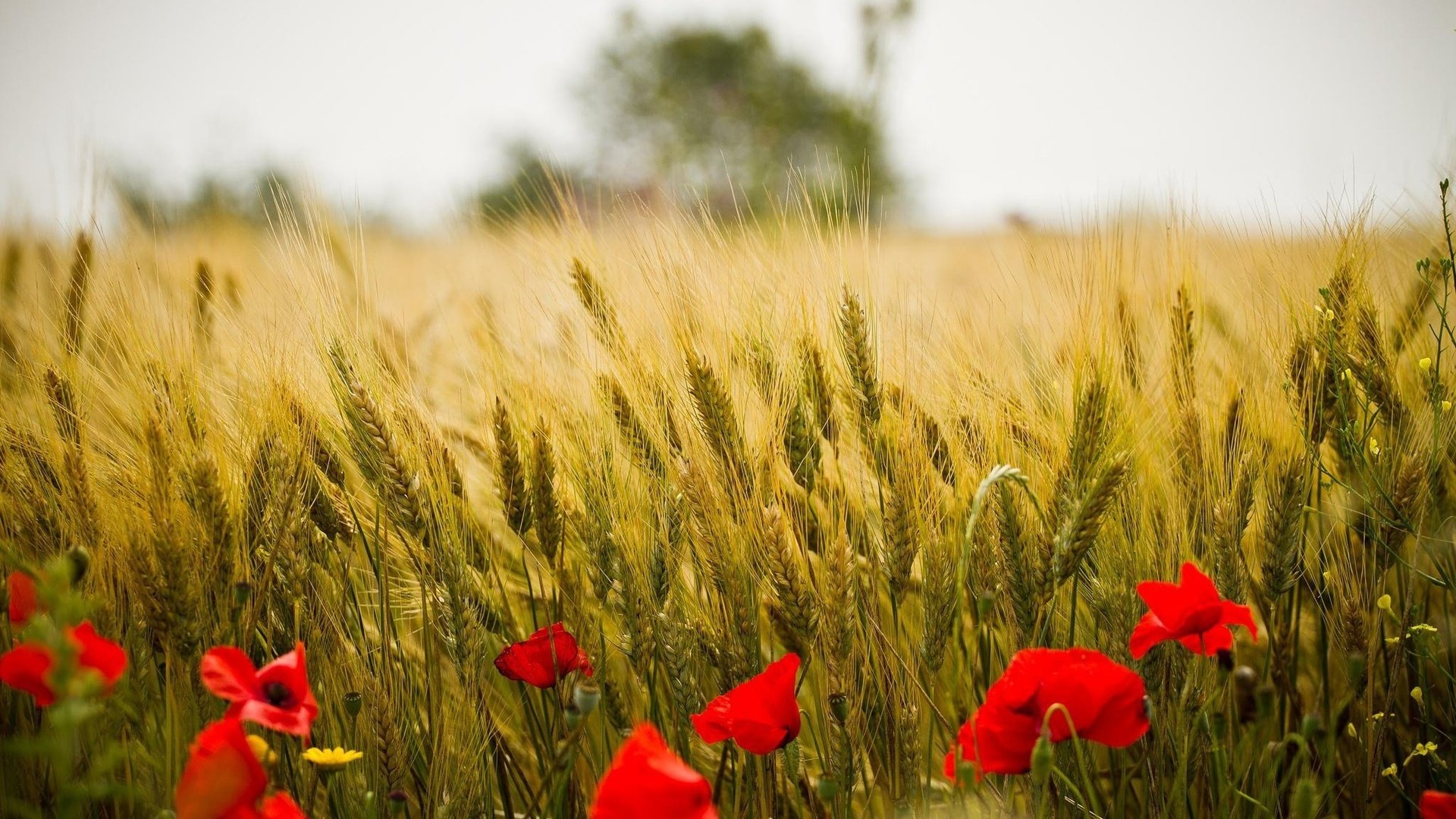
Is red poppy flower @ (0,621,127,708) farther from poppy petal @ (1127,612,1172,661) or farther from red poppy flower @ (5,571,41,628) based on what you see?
poppy petal @ (1127,612,1172,661)

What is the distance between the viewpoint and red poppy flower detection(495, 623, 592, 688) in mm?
980

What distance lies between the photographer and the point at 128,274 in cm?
143

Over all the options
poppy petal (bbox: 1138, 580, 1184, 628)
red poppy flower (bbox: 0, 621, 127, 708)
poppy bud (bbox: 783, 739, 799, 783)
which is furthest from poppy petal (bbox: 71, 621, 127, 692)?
poppy petal (bbox: 1138, 580, 1184, 628)

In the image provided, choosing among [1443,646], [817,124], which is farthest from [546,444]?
[817,124]

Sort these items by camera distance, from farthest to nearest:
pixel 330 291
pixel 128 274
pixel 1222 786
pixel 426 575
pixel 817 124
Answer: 1. pixel 817 124
2. pixel 128 274
3. pixel 330 291
4. pixel 426 575
5. pixel 1222 786

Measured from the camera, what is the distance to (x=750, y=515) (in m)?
1.04

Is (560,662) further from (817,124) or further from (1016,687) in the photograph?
(817,124)

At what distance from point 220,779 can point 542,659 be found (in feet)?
1.21

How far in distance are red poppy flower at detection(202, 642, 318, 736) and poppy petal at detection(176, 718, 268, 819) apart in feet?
0.20

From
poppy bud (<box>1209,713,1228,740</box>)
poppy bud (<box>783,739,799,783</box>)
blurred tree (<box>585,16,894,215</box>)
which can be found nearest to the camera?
poppy bud (<box>783,739,799,783</box>)

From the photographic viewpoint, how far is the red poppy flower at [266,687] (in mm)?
759

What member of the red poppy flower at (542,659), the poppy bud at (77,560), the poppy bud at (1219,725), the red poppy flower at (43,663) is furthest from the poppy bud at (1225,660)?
the poppy bud at (77,560)

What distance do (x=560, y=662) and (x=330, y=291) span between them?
61cm

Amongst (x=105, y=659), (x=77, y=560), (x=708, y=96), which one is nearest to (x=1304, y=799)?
(x=105, y=659)
